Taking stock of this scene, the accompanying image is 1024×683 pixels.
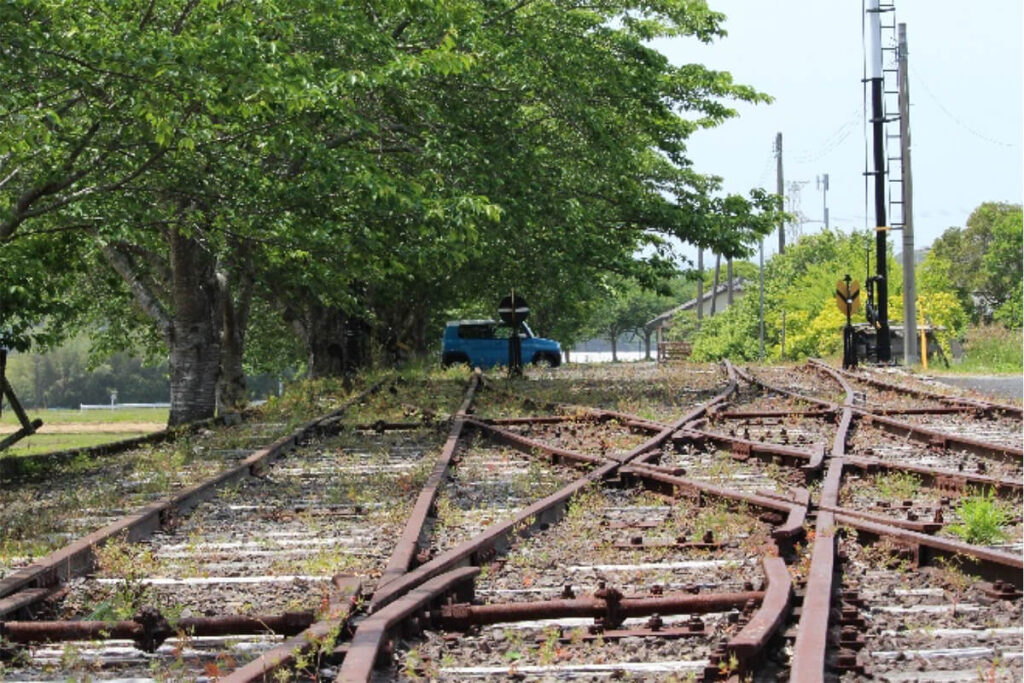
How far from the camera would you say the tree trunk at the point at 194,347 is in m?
20.4

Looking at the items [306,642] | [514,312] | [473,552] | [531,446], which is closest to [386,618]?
[306,642]

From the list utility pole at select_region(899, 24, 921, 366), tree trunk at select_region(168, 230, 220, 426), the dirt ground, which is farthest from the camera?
the dirt ground

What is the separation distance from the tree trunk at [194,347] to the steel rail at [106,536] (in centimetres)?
974

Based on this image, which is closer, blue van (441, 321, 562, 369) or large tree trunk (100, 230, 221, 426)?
large tree trunk (100, 230, 221, 426)

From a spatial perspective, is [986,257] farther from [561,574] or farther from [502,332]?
[561,574]

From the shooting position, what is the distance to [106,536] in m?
6.85

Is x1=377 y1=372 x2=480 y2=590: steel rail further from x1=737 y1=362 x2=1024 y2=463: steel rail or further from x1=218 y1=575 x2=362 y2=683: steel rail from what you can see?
x1=737 y1=362 x2=1024 y2=463: steel rail

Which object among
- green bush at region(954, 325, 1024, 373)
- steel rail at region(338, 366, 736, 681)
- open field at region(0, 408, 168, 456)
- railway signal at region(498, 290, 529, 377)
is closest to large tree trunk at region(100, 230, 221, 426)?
open field at region(0, 408, 168, 456)

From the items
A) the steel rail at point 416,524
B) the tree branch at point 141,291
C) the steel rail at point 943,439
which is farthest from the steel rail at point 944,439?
the tree branch at point 141,291

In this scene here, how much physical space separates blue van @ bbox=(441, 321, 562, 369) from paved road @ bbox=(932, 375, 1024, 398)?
14.3 m

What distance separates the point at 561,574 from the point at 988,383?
19.4 m

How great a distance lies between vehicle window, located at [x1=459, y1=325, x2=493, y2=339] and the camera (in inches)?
1543

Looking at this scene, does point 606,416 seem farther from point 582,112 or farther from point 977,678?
point 977,678

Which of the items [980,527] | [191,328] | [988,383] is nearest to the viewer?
[980,527]
